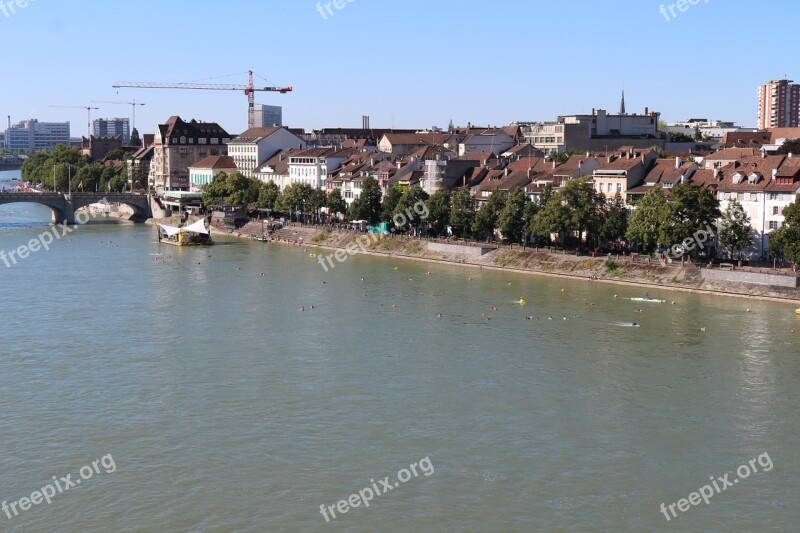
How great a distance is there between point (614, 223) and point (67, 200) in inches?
1805

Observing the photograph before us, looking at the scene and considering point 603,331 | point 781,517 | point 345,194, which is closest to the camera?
point 781,517

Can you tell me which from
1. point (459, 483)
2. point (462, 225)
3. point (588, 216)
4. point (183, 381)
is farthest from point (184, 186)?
point (459, 483)

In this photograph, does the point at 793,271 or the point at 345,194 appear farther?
the point at 345,194

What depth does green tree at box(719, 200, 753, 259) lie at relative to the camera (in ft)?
139

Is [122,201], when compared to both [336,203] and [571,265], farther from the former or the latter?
[571,265]

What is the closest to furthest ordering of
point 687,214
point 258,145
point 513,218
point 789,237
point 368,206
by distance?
1. point 789,237
2. point 687,214
3. point 513,218
4. point 368,206
5. point 258,145

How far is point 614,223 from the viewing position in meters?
47.2

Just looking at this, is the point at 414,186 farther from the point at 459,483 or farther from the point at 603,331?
the point at 459,483

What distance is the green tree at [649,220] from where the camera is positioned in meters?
43.3

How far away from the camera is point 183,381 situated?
2569cm

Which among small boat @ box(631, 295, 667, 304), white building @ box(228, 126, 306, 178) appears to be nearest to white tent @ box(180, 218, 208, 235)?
white building @ box(228, 126, 306, 178)

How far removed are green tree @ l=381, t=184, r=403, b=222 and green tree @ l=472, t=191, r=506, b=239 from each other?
307 inches

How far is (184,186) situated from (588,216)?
2409 inches

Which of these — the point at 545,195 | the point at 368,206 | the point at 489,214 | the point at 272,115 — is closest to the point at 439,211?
the point at 489,214
